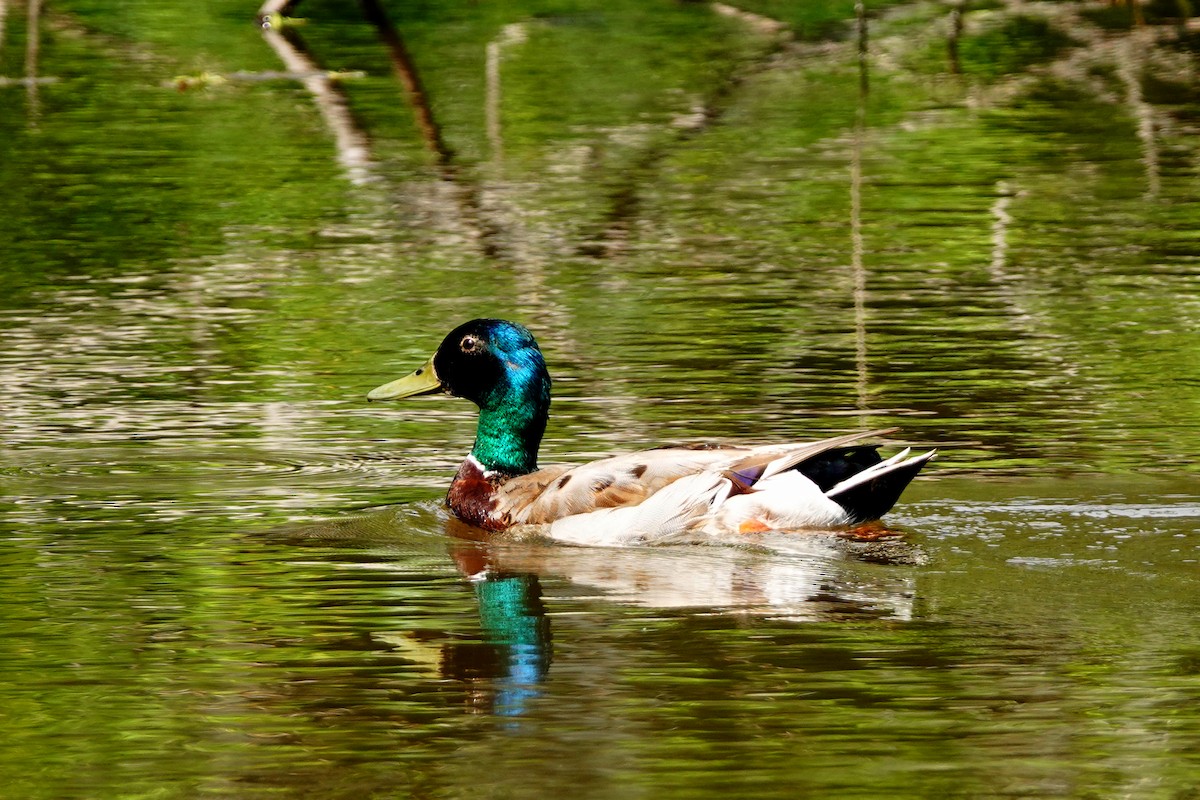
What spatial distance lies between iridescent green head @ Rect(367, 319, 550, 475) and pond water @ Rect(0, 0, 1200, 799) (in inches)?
14.4

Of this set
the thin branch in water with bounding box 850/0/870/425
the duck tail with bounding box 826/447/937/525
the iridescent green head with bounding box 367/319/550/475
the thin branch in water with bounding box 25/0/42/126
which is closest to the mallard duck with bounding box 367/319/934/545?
the duck tail with bounding box 826/447/937/525

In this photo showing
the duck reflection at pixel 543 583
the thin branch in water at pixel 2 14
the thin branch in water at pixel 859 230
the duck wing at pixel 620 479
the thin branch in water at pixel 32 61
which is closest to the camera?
the duck reflection at pixel 543 583

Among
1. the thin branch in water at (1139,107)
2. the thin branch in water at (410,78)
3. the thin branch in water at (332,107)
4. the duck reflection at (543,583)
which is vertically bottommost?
the thin branch in water at (1139,107)

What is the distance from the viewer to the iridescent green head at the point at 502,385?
10.4m

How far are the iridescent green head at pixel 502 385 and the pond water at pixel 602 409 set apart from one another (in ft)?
1.20

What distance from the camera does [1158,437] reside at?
10922 millimetres

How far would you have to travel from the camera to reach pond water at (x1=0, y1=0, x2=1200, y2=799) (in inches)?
267

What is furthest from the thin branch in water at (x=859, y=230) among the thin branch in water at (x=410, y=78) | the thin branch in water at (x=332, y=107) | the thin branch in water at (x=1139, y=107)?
the thin branch in water at (x=332, y=107)

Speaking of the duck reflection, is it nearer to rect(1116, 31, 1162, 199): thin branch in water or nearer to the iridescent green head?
the iridescent green head

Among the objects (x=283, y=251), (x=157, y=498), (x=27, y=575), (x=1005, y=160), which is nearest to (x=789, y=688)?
(x=27, y=575)

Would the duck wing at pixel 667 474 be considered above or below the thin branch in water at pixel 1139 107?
above

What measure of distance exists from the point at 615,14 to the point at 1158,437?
1947 centimetres

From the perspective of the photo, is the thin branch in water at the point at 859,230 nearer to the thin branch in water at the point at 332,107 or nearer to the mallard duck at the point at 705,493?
the mallard duck at the point at 705,493

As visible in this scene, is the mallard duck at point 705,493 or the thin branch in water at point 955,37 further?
the thin branch in water at point 955,37
